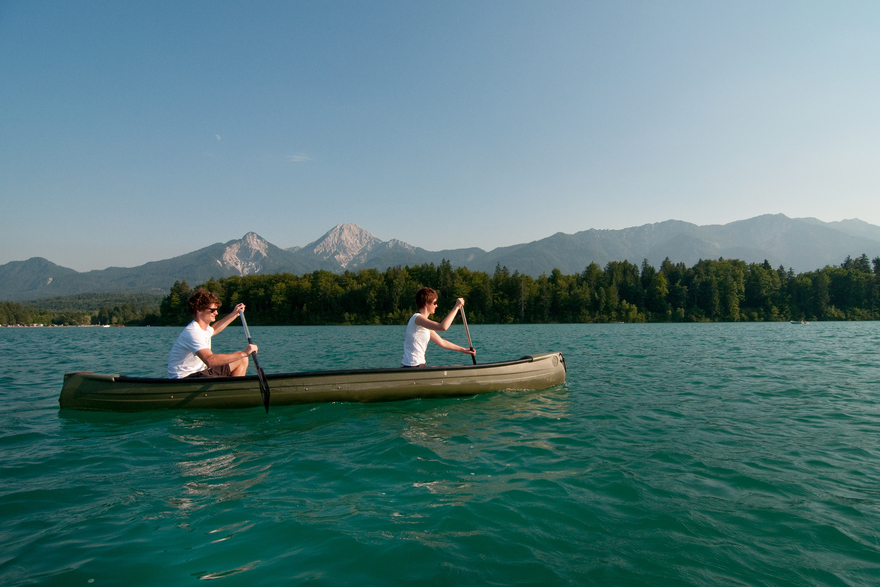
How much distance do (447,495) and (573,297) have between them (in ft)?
342

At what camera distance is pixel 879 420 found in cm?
861

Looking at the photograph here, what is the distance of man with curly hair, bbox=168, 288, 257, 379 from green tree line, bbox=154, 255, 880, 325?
8821cm

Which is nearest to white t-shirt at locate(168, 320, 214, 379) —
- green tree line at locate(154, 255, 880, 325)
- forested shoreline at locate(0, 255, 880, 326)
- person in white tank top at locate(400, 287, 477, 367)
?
person in white tank top at locate(400, 287, 477, 367)

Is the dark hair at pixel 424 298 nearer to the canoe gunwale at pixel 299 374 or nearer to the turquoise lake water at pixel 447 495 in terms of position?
the canoe gunwale at pixel 299 374

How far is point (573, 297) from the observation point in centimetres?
10456

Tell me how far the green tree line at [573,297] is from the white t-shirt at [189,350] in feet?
290

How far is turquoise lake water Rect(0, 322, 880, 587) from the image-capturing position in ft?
12.4

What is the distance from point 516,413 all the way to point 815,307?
124307 millimetres

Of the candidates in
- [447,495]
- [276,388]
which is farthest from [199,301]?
[447,495]

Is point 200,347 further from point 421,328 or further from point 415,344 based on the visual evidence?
point 421,328

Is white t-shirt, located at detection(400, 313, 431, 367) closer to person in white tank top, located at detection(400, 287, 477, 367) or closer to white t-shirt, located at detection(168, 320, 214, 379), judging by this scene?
person in white tank top, located at detection(400, 287, 477, 367)

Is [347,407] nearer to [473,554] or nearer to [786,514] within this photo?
[473,554]

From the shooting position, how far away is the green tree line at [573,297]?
3981 inches

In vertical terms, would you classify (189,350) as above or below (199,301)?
below
